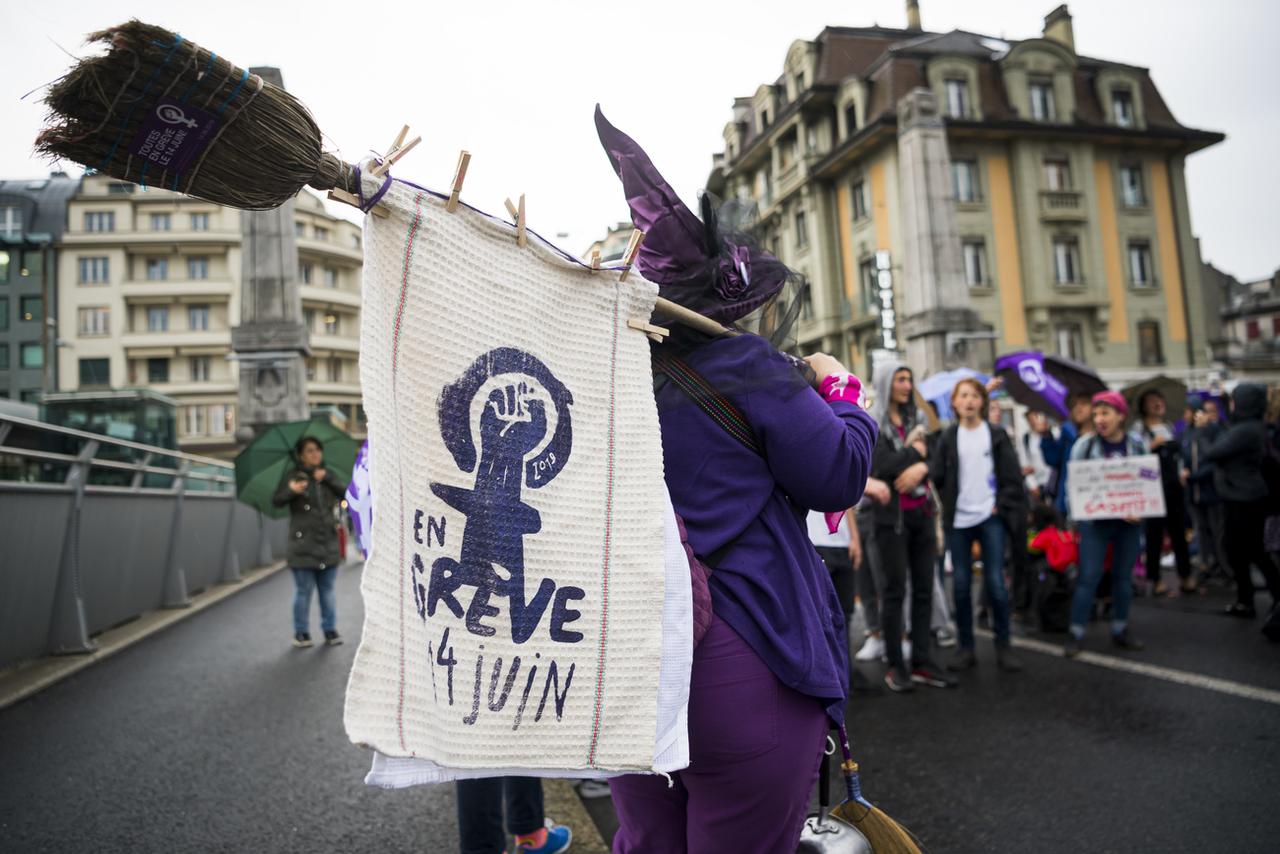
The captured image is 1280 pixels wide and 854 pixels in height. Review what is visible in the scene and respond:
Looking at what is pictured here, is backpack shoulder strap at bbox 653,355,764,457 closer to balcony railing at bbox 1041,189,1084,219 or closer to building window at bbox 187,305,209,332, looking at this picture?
balcony railing at bbox 1041,189,1084,219

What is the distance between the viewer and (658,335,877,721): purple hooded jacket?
5.52ft

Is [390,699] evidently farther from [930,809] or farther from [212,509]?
[212,509]

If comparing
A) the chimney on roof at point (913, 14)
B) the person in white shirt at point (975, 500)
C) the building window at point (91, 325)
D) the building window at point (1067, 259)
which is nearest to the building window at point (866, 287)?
the building window at point (1067, 259)

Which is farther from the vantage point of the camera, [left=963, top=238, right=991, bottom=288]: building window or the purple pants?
[left=963, top=238, right=991, bottom=288]: building window

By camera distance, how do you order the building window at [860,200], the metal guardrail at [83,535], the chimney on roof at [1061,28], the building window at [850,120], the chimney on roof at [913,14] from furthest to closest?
the chimney on roof at [913,14], the chimney on roof at [1061,28], the building window at [850,120], the building window at [860,200], the metal guardrail at [83,535]

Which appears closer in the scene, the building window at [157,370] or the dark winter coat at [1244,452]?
the dark winter coat at [1244,452]

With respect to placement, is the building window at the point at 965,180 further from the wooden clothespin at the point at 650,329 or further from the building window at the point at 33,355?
the building window at the point at 33,355

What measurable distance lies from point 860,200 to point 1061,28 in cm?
1285

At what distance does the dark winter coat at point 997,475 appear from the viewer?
633cm

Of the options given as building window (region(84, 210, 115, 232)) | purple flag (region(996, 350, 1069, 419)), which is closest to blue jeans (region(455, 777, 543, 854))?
purple flag (region(996, 350, 1069, 419))

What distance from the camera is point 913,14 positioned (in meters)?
42.5

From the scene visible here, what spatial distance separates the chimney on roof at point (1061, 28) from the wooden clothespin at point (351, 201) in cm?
4356

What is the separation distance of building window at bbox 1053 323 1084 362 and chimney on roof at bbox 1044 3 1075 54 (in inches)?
507

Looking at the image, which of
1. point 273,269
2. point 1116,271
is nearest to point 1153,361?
point 1116,271
